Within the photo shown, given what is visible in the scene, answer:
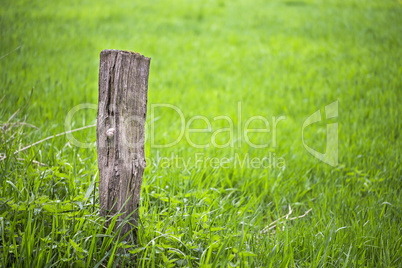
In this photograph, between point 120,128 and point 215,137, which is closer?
point 120,128

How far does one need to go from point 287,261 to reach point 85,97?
11.9 feet

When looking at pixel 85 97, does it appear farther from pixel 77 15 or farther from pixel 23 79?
pixel 77 15

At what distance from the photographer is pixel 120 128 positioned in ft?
5.25

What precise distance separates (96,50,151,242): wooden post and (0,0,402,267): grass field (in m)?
0.20

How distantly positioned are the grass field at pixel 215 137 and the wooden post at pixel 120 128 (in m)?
0.20

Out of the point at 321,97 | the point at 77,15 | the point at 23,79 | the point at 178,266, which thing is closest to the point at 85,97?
the point at 23,79

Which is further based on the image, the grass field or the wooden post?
the grass field

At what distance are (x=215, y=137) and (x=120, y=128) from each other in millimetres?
2305

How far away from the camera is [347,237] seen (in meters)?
2.10

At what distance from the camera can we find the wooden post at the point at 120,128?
5.15ft

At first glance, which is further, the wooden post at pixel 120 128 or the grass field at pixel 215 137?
the grass field at pixel 215 137

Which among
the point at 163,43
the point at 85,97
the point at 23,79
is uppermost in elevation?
→ the point at 163,43

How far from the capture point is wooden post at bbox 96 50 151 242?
1.57 meters

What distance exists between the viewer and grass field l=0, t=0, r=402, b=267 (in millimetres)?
1673
